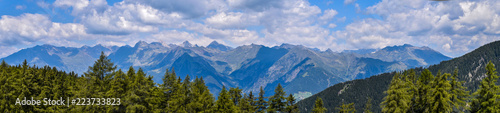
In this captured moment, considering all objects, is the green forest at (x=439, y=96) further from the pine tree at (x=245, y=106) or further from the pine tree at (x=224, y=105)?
the pine tree at (x=245, y=106)

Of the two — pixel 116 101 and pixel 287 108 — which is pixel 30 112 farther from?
pixel 287 108

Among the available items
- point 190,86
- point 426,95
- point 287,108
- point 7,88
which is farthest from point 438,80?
point 7,88

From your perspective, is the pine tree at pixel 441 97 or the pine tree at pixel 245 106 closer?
the pine tree at pixel 441 97

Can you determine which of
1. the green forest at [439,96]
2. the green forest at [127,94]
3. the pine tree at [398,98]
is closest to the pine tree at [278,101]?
the green forest at [127,94]

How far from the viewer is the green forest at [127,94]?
39.1 meters

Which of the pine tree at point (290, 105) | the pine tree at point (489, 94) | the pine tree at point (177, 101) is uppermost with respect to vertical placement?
the pine tree at point (177, 101)

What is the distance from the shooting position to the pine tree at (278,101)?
53000 mm

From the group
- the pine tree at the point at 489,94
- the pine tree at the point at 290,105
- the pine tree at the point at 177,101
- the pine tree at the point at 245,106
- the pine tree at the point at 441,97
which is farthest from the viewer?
the pine tree at the point at 290,105

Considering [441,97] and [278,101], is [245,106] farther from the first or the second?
[441,97]

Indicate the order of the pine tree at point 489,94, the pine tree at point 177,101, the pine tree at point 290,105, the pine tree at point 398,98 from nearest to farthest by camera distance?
the pine tree at point 489,94
the pine tree at point 398,98
the pine tree at point 177,101
the pine tree at point 290,105

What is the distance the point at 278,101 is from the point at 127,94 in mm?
26762

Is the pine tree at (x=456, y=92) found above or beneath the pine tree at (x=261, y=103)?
beneath

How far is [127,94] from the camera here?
3938cm

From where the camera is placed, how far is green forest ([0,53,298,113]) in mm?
39100
